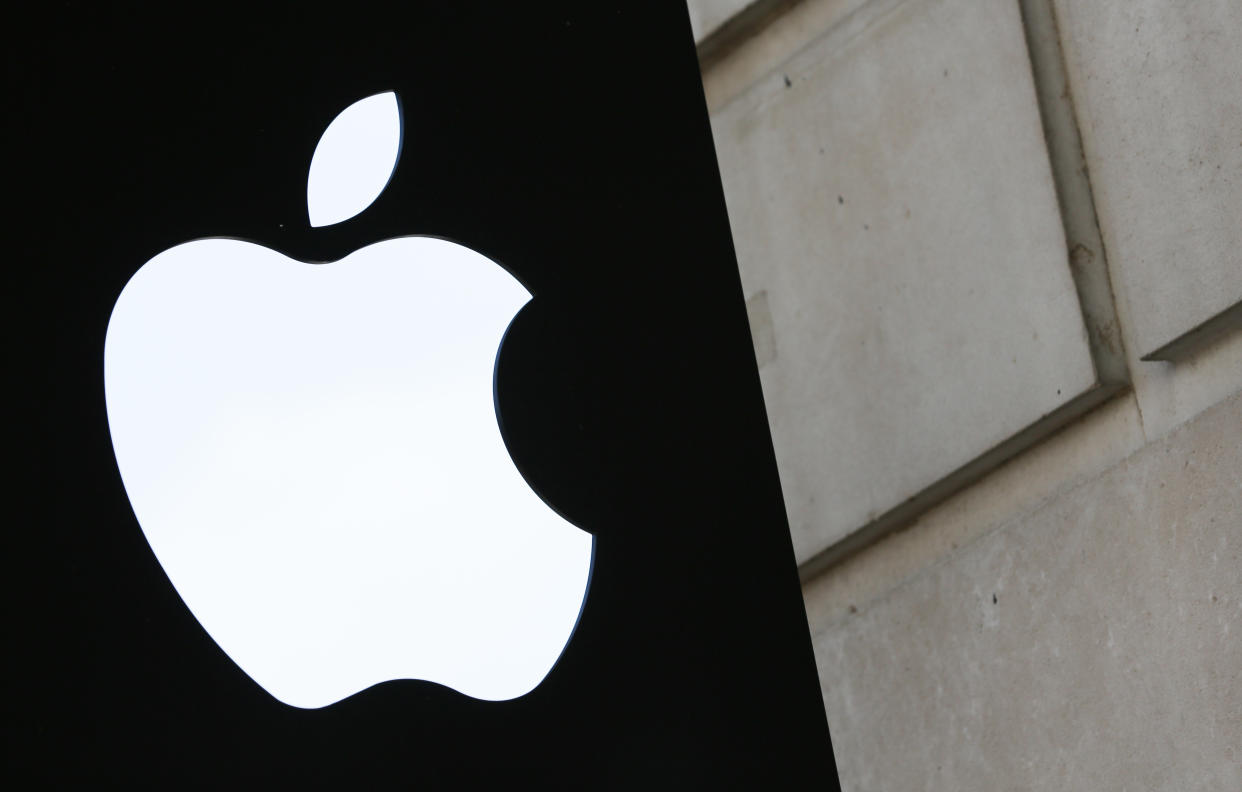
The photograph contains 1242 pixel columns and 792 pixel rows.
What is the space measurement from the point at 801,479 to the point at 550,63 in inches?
37.0

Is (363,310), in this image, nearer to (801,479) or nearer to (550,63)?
(550,63)

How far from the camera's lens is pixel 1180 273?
6.20 ft

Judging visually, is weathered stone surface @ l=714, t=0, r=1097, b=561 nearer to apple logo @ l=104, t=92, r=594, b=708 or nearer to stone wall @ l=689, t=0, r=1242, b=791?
stone wall @ l=689, t=0, r=1242, b=791

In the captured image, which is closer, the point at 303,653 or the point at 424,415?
the point at 303,653

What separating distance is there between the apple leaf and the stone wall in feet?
2.87

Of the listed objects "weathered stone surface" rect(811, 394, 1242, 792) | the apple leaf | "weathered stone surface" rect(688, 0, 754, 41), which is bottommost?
"weathered stone surface" rect(811, 394, 1242, 792)

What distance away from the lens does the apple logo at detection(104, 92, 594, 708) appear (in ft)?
4.37

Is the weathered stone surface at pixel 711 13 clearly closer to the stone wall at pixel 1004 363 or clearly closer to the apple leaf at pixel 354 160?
the stone wall at pixel 1004 363

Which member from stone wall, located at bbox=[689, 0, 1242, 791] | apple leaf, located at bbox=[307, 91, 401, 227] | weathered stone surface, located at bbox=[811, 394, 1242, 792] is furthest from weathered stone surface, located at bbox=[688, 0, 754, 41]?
apple leaf, located at bbox=[307, 91, 401, 227]

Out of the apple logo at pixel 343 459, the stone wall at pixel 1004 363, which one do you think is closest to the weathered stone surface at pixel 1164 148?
the stone wall at pixel 1004 363

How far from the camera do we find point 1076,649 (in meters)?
1.97

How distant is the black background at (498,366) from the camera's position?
1267 mm

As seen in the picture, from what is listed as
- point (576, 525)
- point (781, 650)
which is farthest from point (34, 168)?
point (781, 650)

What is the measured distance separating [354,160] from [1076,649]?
0.99 meters
